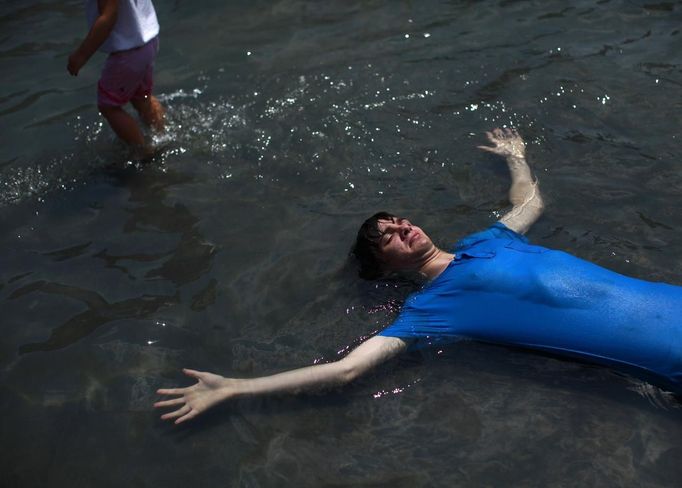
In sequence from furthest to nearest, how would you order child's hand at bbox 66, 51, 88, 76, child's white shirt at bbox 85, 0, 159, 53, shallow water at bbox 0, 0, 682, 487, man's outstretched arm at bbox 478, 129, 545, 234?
child's white shirt at bbox 85, 0, 159, 53, child's hand at bbox 66, 51, 88, 76, man's outstretched arm at bbox 478, 129, 545, 234, shallow water at bbox 0, 0, 682, 487

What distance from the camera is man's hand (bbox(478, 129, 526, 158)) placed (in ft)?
19.5

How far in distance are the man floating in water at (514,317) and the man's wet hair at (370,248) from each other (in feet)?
0.44

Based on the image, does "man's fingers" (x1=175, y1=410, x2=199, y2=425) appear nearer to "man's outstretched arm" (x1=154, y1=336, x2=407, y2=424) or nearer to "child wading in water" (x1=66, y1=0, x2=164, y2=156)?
"man's outstretched arm" (x1=154, y1=336, x2=407, y2=424)

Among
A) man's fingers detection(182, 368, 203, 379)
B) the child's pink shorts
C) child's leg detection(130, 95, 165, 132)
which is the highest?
the child's pink shorts

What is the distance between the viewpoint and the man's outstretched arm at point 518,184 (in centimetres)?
521

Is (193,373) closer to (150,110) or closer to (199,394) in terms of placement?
(199,394)

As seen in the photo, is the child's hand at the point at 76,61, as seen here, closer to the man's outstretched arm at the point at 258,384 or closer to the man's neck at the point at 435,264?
the man's outstretched arm at the point at 258,384

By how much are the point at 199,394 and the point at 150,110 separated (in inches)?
122

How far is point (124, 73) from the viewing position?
6031mm

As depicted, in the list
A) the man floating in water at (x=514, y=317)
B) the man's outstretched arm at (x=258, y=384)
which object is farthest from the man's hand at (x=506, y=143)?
the man's outstretched arm at (x=258, y=384)

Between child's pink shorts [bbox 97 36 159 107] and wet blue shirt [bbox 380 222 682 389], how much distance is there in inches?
113

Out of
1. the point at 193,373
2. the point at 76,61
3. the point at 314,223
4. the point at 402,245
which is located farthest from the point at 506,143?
the point at 76,61

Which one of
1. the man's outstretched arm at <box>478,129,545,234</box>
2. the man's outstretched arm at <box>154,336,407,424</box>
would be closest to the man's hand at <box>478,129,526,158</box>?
the man's outstretched arm at <box>478,129,545,234</box>

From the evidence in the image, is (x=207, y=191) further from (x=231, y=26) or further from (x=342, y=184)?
(x=231, y=26)
